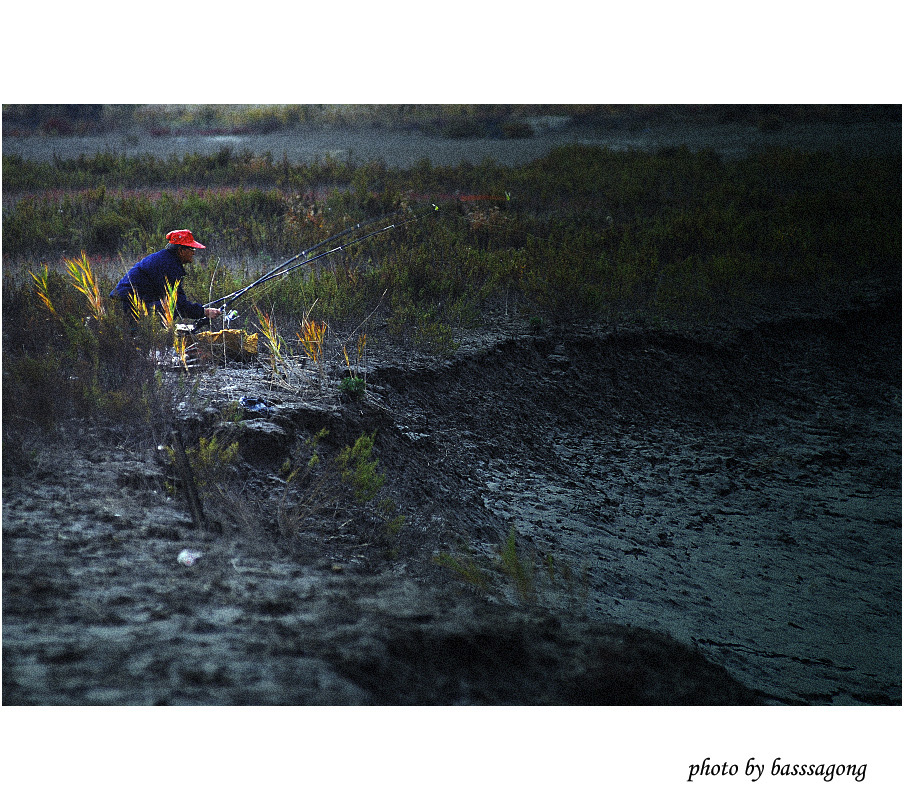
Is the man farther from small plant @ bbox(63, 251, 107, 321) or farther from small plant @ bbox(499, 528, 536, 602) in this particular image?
small plant @ bbox(499, 528, 536, 602)

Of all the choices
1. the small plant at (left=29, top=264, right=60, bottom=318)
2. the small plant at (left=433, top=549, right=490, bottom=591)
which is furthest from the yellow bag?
the small plant at (left=433, top=549, right=490, bottom=591)

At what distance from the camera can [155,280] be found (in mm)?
Result: 3230

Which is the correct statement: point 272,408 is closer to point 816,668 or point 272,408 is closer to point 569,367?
point 569,367

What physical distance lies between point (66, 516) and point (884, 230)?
392 centimetres

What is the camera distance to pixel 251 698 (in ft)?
7.50

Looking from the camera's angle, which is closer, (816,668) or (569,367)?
(816,668)

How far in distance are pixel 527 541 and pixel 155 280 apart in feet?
6.48

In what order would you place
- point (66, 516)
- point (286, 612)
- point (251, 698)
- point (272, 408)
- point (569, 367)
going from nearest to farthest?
point (251, 698)
point (286, 612)
point (66, 516)
point (272, 408)
point (569, 367)

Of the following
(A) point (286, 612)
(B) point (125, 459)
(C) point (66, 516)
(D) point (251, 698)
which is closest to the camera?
(D) point (251, 698)

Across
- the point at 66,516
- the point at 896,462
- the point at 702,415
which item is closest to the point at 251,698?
the point at 66,516

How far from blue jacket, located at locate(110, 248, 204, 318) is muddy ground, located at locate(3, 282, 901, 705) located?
33cm

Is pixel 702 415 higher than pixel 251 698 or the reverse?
higher

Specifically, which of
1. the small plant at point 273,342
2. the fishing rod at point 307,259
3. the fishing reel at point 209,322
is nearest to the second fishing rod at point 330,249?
the fishing rod at point 307,259
